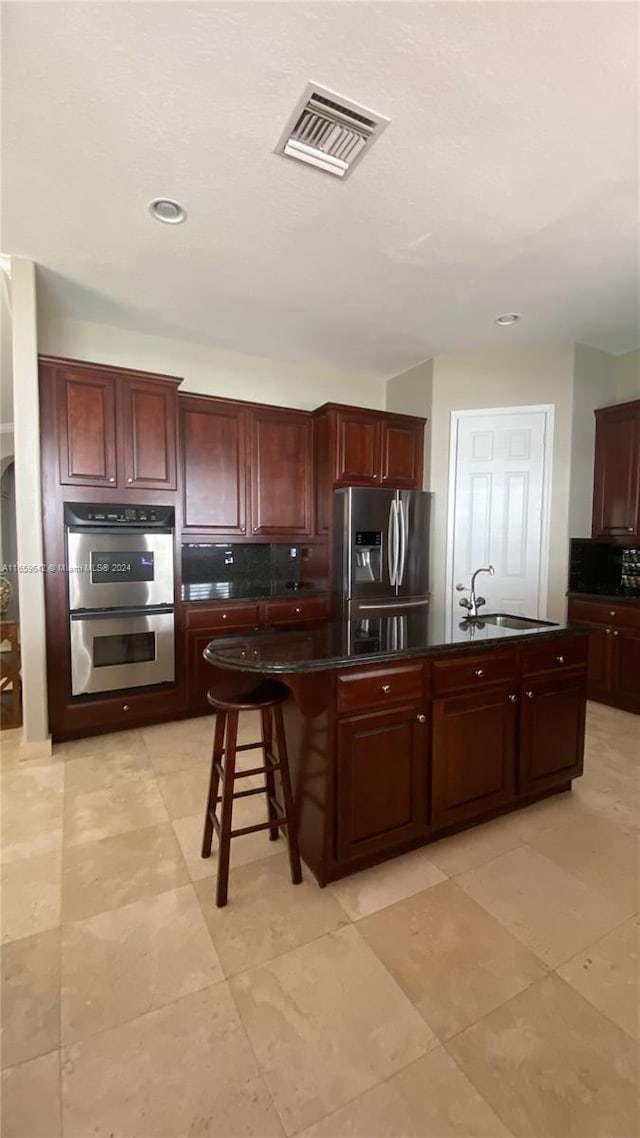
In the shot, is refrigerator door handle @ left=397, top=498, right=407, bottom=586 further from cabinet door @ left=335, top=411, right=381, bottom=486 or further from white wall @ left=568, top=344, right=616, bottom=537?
white wall @ left=568, top=344, right=616, bottom=537

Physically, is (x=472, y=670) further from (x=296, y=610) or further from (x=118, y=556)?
(x=118, y=556)

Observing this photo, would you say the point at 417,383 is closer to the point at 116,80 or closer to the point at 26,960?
the point at 116,80

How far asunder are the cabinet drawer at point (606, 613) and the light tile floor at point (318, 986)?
1.78m

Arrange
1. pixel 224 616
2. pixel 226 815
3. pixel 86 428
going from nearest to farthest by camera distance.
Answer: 1. pixel 226 815
2. pixel 86 428
3. pixel 224 616

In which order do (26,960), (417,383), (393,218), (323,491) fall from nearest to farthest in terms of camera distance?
(26,960), (393,218), (323,491), (417,383)

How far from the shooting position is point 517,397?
390 centimetres

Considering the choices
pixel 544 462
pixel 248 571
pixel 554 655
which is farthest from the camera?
pixel 248 571

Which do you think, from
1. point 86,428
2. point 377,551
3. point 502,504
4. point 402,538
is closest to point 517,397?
point 502,504

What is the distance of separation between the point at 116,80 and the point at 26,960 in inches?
118

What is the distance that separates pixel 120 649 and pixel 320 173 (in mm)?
2900

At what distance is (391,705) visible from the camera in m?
1.74

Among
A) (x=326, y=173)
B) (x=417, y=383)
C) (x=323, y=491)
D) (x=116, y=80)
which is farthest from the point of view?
(x=417, y=383)

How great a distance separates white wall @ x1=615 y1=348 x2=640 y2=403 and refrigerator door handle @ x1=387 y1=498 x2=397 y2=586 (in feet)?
7.52

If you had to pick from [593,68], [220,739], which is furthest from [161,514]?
[593,68]
